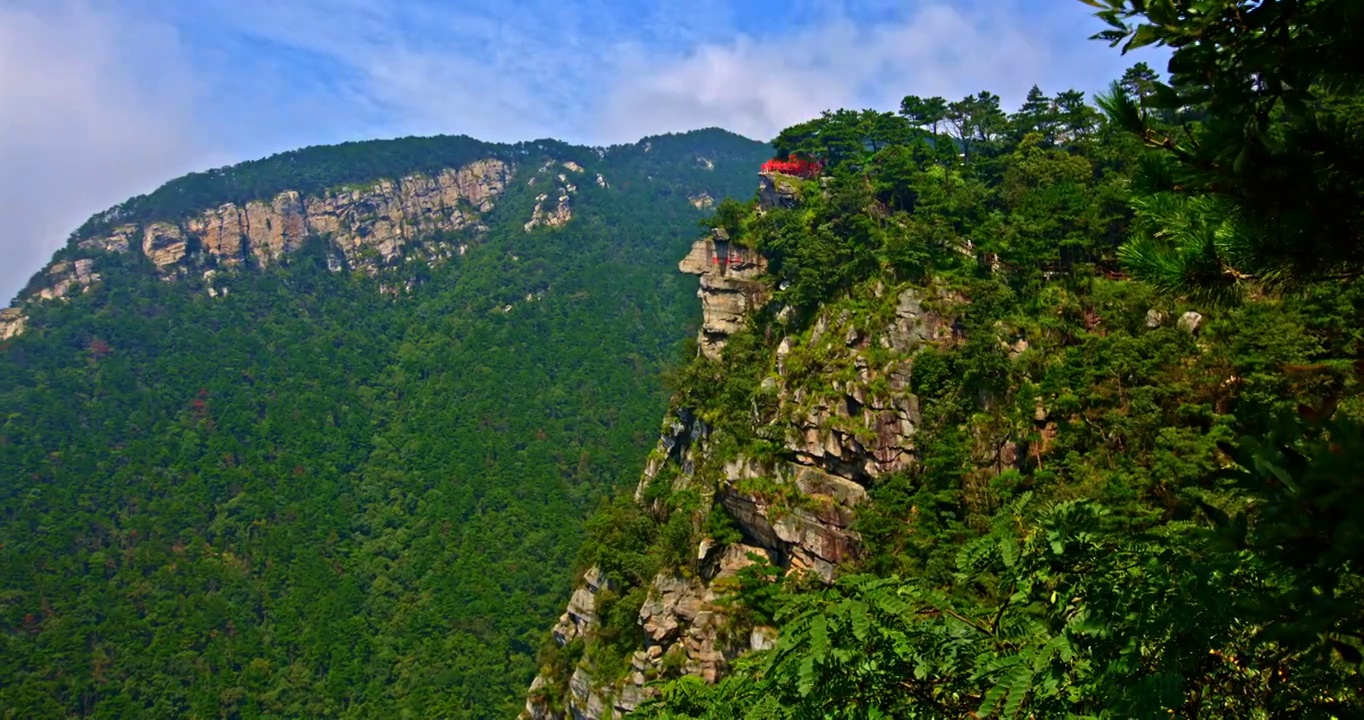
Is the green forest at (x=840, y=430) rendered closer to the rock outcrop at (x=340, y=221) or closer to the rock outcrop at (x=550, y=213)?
the rock outcrop at (x=340, y=221)

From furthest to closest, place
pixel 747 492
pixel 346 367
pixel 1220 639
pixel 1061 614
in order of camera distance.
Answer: pixel 346 367 → pixel 747 492 → pixel 1061 614 → pixel 1220 639

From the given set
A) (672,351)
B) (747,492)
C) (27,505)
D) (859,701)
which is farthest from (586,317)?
(859,701)

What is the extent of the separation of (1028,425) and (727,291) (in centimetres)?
1590

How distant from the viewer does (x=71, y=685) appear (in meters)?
55.1

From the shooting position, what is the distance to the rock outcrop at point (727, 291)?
34.0m

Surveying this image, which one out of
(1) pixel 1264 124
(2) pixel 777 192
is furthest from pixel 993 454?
(1) pixel 1264 124

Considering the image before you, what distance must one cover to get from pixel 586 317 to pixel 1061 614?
96.6 metres

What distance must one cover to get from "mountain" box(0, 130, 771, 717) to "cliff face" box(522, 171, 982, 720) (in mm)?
34462

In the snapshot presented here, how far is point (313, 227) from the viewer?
122375 mm

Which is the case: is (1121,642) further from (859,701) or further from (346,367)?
(346,367)

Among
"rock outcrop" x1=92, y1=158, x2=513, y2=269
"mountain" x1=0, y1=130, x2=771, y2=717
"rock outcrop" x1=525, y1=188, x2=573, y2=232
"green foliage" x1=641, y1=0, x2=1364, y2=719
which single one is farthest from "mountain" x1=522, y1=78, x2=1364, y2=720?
"rock outcrop" x1=92, y1=158, x2=513, y2=269

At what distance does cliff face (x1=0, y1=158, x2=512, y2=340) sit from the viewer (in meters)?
108

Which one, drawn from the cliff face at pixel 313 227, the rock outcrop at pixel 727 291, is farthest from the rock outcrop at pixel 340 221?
the rock outcrop at pixel 727 291

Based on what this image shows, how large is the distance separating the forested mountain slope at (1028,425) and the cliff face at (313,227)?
317 feet
